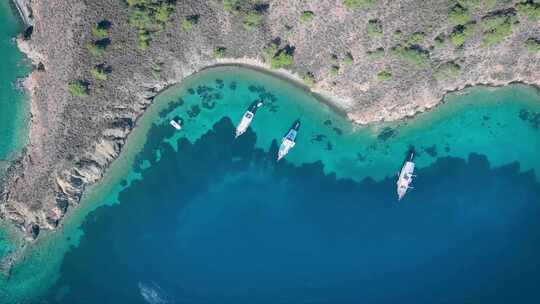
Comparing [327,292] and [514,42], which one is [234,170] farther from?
[514,42]

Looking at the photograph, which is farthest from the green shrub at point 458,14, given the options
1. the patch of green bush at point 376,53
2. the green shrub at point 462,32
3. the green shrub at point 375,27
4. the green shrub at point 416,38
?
the patch of green bush at point 376,53

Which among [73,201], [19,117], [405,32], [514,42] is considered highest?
[514,42]

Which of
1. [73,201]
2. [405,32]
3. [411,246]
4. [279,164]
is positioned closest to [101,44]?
Result: [73,201]

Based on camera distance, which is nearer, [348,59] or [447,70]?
[348,59]

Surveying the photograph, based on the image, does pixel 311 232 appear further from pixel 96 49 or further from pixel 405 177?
pixel 96 49

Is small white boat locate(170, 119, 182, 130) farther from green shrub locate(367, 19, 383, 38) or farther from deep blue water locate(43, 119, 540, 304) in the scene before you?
green shrub locate(367, 19, 383, 38)

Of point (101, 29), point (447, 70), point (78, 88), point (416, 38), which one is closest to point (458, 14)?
point (416, 38)
